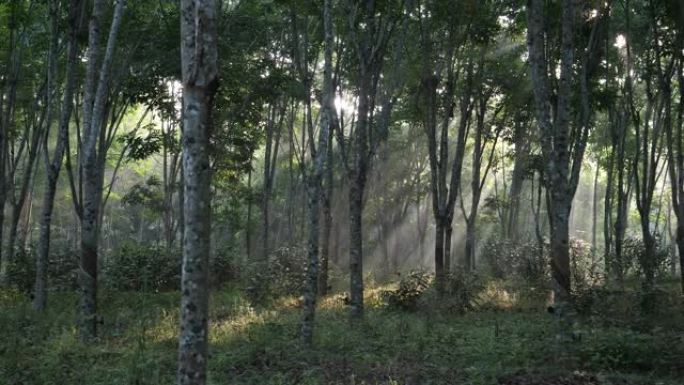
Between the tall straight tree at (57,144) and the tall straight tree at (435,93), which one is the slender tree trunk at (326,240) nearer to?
the tall straight tree at (435,93)

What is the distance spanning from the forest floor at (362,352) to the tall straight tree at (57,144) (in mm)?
1045

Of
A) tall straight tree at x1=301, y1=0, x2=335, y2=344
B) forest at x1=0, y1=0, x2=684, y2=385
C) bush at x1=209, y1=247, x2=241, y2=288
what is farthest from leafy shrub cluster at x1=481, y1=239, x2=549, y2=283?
bush at x1=209, y1=247, x2=241, y2=288

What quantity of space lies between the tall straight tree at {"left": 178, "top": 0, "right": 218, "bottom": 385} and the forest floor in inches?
112

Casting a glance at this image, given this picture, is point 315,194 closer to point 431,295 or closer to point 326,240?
point 431,295

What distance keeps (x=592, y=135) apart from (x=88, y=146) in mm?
28250

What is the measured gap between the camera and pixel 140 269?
1997 centimetres

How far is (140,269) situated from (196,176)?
1567 centimetres

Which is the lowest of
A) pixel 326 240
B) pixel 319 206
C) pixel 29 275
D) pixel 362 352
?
pixel 362 352

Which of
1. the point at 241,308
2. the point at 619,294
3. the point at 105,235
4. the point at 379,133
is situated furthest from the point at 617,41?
Answer: the point at 105,235

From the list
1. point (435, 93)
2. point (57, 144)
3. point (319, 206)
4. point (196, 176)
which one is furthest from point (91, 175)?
point (435, 93)

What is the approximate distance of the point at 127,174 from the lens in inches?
2606

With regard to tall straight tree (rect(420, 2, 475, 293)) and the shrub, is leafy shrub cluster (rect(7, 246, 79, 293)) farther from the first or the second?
tall straight tree (rect(420, 2, 475, 293))

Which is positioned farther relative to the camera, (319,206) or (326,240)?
(326,240)

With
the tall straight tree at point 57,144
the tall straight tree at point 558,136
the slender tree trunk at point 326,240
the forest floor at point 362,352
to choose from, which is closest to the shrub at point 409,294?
the forest floor at point 362,352
